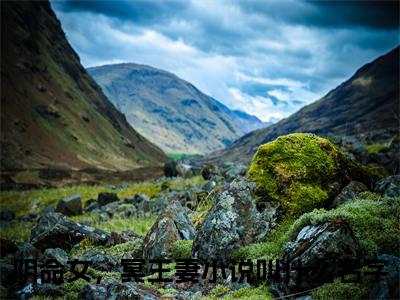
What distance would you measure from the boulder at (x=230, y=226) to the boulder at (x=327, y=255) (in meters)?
2.40

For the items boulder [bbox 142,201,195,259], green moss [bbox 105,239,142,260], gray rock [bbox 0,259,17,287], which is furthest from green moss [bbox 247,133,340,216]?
gray rock [bbox 0,259,17,287]

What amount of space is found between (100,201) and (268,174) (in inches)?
1026

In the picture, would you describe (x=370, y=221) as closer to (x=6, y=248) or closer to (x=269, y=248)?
(x=269, y=248)

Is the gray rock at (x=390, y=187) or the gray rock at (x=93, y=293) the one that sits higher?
the gray rock at (x=390, y=187)

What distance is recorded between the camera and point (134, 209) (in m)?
27.3

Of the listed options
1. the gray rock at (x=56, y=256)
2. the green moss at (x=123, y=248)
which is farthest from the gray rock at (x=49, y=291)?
the green moss at (x=123, y=248)

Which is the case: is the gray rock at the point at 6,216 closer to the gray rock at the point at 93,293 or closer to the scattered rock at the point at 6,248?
the scattered rock at the point at 6,248

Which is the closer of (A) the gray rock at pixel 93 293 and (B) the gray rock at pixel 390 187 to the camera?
(A) the gray rock at pixel 93 293

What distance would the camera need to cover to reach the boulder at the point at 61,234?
16.0 m

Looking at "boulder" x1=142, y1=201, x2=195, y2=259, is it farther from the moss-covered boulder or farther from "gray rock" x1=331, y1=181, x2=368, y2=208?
"gray rock" x1=331, y1=181, x2=368, y2=208

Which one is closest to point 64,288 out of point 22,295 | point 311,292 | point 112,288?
point 22,295

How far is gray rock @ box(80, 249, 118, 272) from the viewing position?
1226 cm

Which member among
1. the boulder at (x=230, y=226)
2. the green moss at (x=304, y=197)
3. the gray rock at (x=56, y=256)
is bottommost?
the gray rock at (x=56, y=256)

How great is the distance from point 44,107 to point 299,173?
146 m
